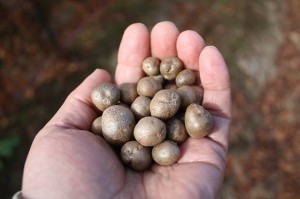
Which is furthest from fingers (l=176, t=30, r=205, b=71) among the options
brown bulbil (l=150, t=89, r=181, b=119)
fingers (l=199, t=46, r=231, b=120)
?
brown bulbil (l=150, t=89, r=181, b=119)

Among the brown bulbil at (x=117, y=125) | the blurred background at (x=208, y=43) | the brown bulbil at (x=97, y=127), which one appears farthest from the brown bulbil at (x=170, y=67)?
the blurred background at (x=208, y=43)

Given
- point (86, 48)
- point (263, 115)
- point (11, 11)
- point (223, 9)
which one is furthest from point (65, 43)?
point (263, 115)

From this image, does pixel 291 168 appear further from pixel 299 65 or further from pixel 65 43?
pixel 65 43

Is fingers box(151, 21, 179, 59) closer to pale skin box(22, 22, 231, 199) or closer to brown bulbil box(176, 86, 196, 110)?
pale skin box(22, 22, 231, 199)

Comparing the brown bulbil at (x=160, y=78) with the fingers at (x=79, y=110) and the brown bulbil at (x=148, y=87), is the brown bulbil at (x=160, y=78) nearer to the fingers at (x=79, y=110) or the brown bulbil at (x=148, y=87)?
the brown bulbil at (x=148, y=87)

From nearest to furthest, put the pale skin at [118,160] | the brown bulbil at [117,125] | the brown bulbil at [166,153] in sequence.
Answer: the pale skin at [118,160] → the brown bulbil at [166,153] → the brown bulbil at [117,125]

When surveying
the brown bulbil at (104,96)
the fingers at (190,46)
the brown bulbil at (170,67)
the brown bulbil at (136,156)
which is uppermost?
the fingers at (190,46)

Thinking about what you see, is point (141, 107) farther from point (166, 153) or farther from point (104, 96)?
point (166, 153)
